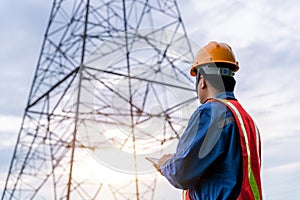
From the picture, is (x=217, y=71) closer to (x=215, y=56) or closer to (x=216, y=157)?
→ (x=215, y=56)

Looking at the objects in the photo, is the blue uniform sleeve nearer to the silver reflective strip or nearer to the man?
the man

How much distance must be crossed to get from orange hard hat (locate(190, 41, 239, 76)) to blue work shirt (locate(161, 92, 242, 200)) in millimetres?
253

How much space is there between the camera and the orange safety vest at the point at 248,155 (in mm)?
1208

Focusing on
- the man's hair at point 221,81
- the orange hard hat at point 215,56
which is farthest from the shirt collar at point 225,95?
the orange hard hat at point 215,56

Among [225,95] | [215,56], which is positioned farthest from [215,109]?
[215,56]

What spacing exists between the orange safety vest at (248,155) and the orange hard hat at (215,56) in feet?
0.65

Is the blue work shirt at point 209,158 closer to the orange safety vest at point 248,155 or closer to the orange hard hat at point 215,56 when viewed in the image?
the orange safety vest at point 248,155

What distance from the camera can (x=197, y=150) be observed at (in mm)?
1180

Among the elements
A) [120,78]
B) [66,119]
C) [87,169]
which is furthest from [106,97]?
[87,169]

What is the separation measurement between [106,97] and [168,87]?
1669mm

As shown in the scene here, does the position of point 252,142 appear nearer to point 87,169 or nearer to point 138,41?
point 87,169

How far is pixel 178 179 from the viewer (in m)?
1.20

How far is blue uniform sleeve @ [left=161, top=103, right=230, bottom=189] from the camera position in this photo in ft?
3.88

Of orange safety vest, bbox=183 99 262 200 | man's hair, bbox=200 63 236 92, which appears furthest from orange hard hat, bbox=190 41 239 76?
orange safety vest, bbox=183 99 262 200
